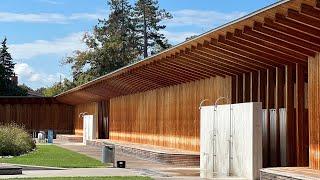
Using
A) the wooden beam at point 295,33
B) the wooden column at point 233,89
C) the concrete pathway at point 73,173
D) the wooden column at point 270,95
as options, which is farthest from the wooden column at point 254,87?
the wooden beam at point 295,33

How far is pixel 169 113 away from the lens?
1196 inches

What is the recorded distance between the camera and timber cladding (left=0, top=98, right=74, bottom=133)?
60.5 meters

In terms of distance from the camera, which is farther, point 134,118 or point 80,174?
point 134,118

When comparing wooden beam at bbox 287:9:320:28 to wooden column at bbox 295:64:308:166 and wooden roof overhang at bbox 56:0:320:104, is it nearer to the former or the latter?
wooden roof overhang at bbox 56:0:320:104

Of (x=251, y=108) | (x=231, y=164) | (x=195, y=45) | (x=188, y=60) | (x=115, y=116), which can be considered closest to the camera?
(x=251, y=108)

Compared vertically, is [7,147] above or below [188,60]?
below

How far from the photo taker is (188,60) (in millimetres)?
22719

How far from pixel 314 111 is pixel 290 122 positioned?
2.45 metres

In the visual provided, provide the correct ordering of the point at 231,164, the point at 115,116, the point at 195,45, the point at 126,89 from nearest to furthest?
the point at 231,164 < the point at 195,45 < the point at 126,89 < the point at 115,116

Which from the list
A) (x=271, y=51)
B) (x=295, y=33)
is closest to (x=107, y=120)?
(x=271, y=51)

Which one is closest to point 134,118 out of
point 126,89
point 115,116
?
point 126,89

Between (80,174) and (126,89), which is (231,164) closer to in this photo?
(80,174)

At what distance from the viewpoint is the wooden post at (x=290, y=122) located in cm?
1844

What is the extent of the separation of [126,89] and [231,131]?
20.7 meters
